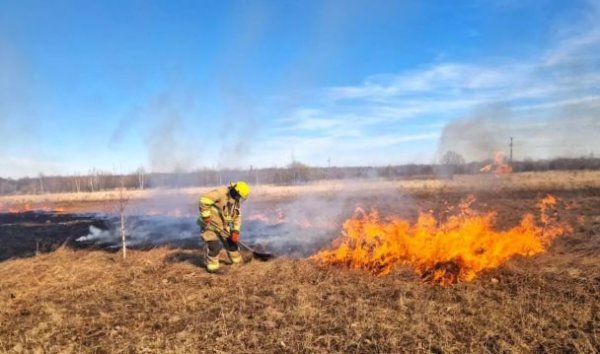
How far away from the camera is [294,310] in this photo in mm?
6562

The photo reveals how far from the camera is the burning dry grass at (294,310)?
5465mm

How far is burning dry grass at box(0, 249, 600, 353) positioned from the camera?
17.9 ft

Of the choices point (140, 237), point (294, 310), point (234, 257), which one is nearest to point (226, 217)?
point (234, 257)

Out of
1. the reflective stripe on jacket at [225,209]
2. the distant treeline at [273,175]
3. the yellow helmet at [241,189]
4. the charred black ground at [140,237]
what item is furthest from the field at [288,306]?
the distant treeline at [273,175]

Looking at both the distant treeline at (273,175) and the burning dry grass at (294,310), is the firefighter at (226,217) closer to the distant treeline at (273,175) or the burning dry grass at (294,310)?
the burning dry grass at (294,310)

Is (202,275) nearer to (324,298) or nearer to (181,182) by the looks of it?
(324,298)

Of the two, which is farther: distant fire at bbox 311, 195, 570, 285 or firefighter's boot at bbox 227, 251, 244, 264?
→ firefighter's boot at bbox 227, 251, 244, 264

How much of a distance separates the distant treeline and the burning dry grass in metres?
9.84

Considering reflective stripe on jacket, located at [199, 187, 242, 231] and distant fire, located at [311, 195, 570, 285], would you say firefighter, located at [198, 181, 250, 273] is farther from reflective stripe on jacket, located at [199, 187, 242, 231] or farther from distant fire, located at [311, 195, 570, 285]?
distant fire, located at [311, 195, 570, 285]

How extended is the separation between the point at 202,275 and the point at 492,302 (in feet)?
17.7

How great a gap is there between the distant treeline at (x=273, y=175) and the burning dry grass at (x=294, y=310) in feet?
32.3

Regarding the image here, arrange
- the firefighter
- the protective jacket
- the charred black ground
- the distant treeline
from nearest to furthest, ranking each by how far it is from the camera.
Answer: the firefighter < the protective jacket < the charred black ground < the distant treeline

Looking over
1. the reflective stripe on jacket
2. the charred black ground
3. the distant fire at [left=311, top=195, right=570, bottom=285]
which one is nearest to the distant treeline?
the charred black ground

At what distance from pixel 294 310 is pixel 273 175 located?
56767 mm
